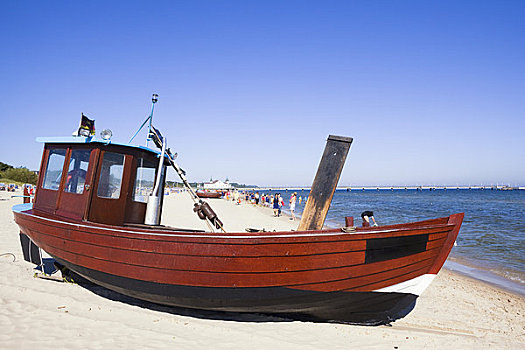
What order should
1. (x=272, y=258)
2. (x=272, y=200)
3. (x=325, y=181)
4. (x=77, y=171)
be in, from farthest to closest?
(x=272, y=200) < (x=77, y=171) < (x=325, y=181) < (x=272, y=258)

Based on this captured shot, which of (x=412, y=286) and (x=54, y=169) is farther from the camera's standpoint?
(x=54, y=169)

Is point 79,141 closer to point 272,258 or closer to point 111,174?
point 111,174

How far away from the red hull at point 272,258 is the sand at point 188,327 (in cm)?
29

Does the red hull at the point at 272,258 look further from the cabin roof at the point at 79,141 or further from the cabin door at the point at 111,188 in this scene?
the cabin roof at the point at 79,141

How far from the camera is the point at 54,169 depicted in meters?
5.80

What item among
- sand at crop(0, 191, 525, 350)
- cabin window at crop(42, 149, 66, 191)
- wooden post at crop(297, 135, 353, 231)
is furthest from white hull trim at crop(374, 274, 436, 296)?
cabin window at crop(42, 149, 66, 191)

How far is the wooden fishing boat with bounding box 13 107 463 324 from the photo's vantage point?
12.6ft

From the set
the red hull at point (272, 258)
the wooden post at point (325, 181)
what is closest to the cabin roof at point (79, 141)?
the red hull at point (272, 258)

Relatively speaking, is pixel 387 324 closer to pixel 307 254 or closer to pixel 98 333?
pixel 307 254

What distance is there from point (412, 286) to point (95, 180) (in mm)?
4979

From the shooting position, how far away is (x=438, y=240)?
14.2 ft

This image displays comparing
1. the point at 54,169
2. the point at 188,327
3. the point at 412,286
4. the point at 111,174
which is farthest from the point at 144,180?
the point at 412,286

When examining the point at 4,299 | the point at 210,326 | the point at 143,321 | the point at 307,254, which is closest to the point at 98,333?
the point at 143,321

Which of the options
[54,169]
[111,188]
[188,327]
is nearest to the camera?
[188,327]
